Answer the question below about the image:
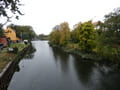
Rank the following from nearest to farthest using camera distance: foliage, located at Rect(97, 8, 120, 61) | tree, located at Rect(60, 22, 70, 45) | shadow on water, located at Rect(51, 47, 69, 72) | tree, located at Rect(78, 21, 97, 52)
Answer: foliage, located at Rect(97, 8, 120, 61), shadow on water, located at Rect(51, 47, 69, 72), tree, located at Rect(78, 21, 97, 52), tree, located at Rect(60, 22, 70, 45)

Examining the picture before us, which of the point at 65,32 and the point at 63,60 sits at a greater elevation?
the point at 65,32

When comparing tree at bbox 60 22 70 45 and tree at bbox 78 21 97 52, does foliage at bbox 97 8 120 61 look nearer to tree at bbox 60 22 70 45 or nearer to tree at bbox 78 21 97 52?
tree at bbox 78 21 97 52

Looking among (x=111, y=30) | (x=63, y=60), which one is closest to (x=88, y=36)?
(x=63, y=60)

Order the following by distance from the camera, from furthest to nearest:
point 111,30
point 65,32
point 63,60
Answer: point 65,32 < point 63,60 < point 111,30

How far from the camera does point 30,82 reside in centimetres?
754

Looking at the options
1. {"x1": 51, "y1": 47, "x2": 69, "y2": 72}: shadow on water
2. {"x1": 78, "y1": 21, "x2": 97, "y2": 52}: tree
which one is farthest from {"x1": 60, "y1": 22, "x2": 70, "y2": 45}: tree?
{"x1": 78, "y1": 21, "x2": 97, "y2": 52}: tree

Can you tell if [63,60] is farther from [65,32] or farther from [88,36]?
[65,32]

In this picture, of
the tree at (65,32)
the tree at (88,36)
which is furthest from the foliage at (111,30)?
the tree at (65,32)

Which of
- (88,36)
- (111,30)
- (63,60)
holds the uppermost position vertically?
Answer: (111,30)

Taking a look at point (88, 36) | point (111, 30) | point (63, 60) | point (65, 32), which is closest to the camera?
point (111, 30)

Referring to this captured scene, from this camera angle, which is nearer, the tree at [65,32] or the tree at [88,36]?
the tree at [88,36]

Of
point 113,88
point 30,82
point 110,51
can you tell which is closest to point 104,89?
point 113,88

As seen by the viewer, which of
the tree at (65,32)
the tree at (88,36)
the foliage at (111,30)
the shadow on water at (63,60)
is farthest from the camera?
the tree at (65,32)

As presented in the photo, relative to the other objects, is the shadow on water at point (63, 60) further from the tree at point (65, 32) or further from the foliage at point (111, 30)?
the tree at point (65, 32)
